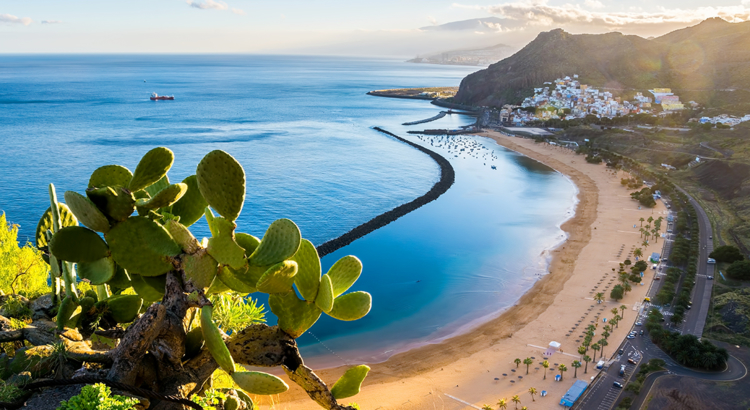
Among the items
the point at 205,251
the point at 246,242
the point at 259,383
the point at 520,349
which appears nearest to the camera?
the point at 205,251

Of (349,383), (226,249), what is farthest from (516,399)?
(226,249)

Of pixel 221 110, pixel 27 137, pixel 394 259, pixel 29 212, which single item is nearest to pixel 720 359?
pixel 394 259

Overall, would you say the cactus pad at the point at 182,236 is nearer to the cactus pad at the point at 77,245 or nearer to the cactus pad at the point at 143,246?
the cactus pad at the point at 143,246

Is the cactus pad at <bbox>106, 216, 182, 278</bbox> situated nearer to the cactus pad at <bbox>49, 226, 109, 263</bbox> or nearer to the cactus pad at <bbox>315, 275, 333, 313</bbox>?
the cactus pad at <bbox>49, 226, 109, 263</bbox>

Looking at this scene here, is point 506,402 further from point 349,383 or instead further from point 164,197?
point 164,197

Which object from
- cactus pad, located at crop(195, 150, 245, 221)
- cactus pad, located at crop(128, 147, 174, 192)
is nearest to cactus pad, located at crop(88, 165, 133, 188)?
cactus pad, located at crop(128, 147, 174, 192)
